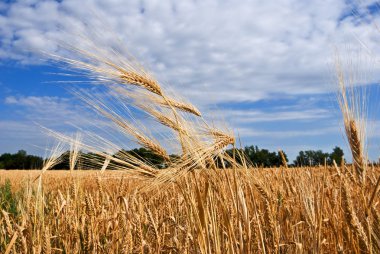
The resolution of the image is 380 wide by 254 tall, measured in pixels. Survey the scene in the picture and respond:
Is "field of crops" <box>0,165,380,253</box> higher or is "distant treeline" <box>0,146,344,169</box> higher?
"distant treeline" <box>0,146,344,169</box>

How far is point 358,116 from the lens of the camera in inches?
85.4

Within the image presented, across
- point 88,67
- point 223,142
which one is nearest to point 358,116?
point 223,142

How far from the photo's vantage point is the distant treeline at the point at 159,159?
272 centimetres

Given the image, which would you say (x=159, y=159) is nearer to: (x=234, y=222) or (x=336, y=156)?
(x=234, y=222)

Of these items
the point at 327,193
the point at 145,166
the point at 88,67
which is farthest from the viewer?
the point at 327,193

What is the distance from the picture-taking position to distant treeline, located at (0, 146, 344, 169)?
8.93 feet

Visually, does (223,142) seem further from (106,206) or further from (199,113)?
(106,206)

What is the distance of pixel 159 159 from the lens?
269 centimetres

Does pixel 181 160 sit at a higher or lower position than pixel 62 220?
higher

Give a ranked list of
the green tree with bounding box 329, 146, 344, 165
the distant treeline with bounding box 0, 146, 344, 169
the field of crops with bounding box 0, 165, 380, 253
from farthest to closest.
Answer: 1. the green tree with bounding box 329, 146, 344, 165
2. the distant treeline with bounding box 0, 146, 344, 169
3. the field of crops with bounding box 0, 165, 380, 253

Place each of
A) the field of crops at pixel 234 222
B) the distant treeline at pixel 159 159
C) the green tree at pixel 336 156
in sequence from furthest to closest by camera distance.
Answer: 1. the green tree at pixel 336 156
2. the distant treeline at pixel 159 159
3. the field of crops at pixel 234 222

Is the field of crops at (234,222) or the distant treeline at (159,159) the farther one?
the distant treeline at (159,159)

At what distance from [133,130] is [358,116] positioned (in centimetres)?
135

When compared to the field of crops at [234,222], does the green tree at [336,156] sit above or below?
above
